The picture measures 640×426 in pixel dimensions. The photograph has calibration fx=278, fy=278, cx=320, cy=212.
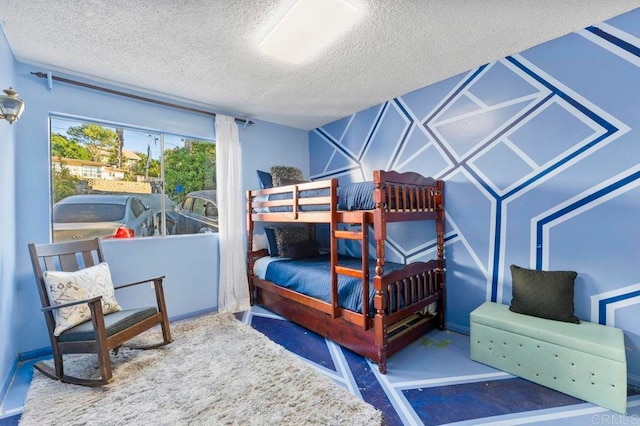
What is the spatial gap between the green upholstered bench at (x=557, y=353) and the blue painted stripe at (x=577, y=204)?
540 millimetres

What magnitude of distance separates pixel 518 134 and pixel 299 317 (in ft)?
8.79

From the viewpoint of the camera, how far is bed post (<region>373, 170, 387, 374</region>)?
213 cm

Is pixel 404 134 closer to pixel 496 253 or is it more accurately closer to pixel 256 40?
pixel 496 253

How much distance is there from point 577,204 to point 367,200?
1.57 m

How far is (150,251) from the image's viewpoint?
3.03m

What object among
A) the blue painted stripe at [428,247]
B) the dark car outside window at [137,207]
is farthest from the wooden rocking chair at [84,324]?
the blue painted stripe at [428,247]

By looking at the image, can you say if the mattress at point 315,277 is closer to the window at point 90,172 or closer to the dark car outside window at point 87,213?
the dark car outside window at point 87,213

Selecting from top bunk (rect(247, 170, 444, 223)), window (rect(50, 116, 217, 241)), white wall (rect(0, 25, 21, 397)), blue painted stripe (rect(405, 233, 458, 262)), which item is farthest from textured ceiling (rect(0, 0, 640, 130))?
blue painted stripe (rect(405, 233, 458, 262))

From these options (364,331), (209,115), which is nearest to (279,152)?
(209,115)

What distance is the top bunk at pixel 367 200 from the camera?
2.24 m

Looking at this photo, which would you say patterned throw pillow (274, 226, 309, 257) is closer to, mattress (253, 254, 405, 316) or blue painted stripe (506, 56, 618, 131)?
mattress (253, 254, 405, 316)

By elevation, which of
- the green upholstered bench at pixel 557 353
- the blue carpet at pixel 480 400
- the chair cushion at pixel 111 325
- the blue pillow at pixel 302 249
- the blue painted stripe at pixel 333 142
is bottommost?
the blue carpet at pixel 480 400

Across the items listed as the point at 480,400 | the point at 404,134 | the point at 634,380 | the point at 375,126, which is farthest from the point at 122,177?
the point at 634,380

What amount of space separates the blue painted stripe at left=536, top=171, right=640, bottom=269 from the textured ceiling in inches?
45.2
